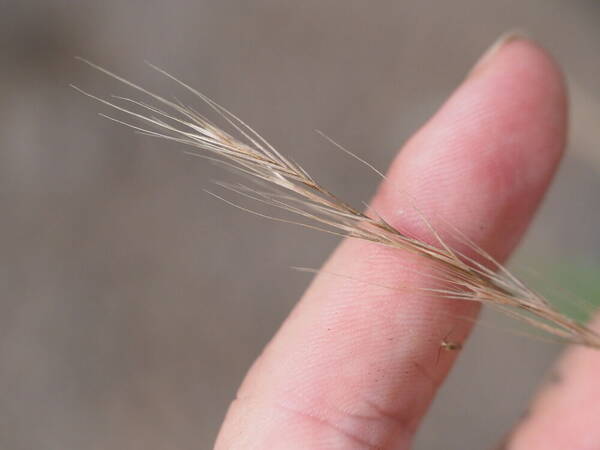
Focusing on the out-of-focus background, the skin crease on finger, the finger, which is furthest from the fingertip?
the out-of-focus background

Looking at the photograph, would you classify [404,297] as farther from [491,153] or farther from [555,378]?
[555,378]

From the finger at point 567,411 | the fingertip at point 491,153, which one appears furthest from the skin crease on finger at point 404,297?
the finger at point 567,411

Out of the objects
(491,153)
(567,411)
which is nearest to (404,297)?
(491,153)

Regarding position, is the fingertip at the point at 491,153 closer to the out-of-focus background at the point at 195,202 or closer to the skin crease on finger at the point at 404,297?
the skin crease on finger at the point at 404,297

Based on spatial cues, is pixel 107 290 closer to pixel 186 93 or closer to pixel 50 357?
pixel 50 357

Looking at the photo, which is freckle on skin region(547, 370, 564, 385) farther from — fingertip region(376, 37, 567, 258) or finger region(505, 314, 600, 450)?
fingertip region(376, 37, 567, 258)

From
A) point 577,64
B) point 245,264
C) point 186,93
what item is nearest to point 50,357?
point 245,264
